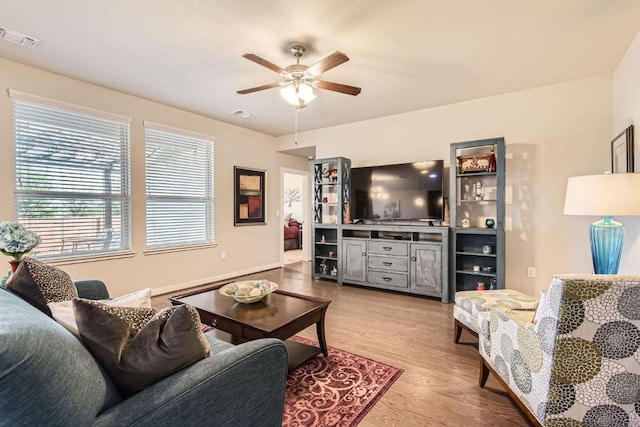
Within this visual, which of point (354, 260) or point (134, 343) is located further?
Result: point (354, 260)

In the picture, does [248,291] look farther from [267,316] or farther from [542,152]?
[542,152]

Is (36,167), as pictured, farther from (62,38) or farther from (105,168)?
(62,38)

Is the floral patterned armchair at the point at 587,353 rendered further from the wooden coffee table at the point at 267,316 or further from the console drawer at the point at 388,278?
the console drawer at the point at 388,278

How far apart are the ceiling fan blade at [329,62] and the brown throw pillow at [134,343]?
2.03 meters

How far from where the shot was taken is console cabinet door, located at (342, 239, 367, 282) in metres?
4.58

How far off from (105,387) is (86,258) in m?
3.37

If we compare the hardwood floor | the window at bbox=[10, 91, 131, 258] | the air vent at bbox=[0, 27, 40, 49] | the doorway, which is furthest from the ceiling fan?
the doorway

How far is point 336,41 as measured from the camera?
2650 mm

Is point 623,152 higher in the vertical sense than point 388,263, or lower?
higher

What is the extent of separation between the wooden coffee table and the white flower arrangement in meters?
1.00

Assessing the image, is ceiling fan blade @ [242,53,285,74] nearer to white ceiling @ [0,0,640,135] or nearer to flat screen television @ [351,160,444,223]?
white ceiling @ [0,0,640,135]

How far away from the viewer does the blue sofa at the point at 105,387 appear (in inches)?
26.7

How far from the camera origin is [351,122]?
5137mm

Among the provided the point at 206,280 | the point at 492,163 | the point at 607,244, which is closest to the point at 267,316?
the point at 607,244
